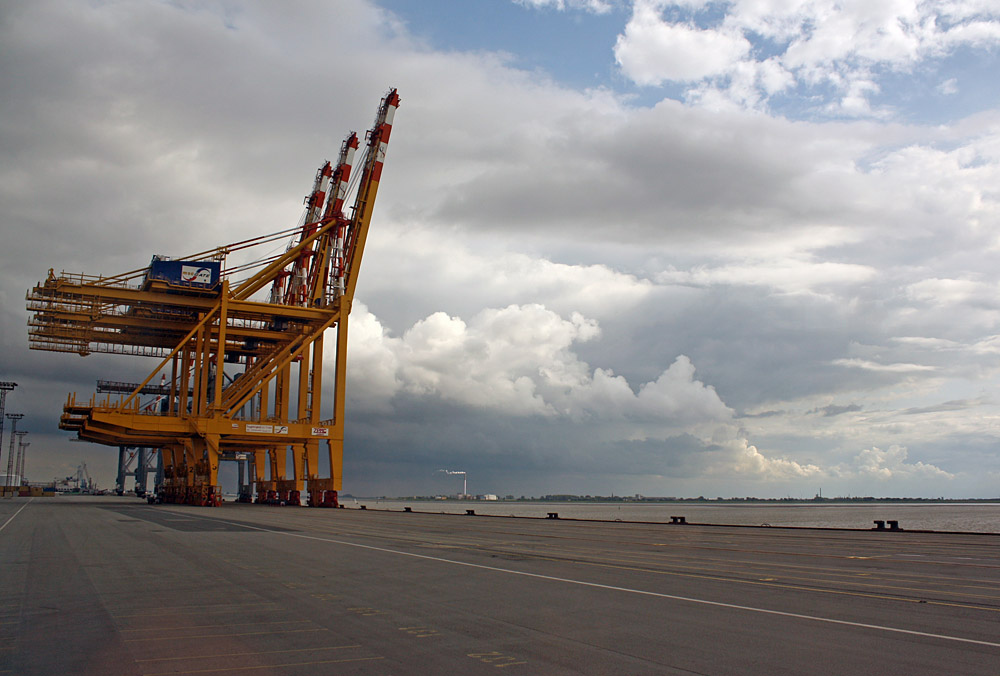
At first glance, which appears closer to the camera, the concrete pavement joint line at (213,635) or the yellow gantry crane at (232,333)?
the concrete pavement joint line at (213,635)

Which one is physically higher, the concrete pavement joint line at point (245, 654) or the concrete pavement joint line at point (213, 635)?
the concrete pavement joint line at point (245, 654)

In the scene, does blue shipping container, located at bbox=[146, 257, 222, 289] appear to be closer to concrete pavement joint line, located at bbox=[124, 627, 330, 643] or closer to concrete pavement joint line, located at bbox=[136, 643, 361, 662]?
concrete pavement joint line, located at bbox=[124, 627, 330, 643]

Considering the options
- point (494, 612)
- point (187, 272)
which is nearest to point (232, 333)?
point (187, 272)

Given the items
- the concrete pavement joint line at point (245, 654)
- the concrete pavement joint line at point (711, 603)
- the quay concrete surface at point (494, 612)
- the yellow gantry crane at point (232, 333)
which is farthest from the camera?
the yellow gantry crane at point (232, 333)

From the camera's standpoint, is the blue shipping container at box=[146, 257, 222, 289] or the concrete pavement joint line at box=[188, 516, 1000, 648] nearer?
the concrete pavement joint line at box=[188, 516, 1000, 648]

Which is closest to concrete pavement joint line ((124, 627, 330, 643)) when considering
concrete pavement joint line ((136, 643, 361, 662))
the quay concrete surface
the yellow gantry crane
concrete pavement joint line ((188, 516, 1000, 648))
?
the quay concrete surface

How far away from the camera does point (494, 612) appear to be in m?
10.6

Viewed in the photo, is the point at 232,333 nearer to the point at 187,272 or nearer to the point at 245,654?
the point at 187,272

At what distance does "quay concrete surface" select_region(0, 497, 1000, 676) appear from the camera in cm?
773

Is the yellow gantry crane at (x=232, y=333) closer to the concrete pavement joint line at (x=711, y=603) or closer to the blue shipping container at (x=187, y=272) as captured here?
the blue shipping container at (x=187, y=272)

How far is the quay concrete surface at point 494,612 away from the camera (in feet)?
25.4

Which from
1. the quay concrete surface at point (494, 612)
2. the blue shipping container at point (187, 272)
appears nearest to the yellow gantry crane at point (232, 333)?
the blue shipping container at point (187, 272)

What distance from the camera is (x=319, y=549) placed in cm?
2102

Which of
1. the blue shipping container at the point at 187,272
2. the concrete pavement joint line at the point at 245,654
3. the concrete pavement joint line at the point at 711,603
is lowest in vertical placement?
the concrete pavement joint line at the point at 711,603
